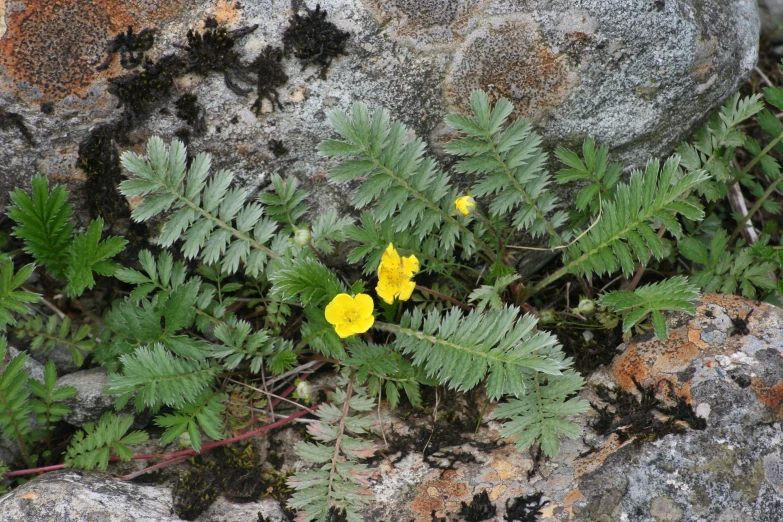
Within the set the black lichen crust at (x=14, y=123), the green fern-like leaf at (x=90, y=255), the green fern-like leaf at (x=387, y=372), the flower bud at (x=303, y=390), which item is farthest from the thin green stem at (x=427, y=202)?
the black lichen crust at (x=14, y=123)

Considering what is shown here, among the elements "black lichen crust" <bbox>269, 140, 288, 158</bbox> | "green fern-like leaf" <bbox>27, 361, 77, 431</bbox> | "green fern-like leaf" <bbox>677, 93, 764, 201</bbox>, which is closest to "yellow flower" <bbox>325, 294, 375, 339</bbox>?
"black lichen crust" <bbox>269, 140, 288, 158</bbox>

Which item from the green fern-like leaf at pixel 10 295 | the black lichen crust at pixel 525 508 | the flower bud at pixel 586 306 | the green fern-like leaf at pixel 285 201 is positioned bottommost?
the black lichen crust at pixel 525 508

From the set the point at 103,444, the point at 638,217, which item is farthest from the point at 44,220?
the point at 638,217

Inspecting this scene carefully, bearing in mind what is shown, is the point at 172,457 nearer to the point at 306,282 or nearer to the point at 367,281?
the point at 306,282

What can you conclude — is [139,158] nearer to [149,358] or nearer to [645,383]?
[149,358]

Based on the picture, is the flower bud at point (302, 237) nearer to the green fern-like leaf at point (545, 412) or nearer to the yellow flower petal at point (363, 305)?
the yellow flower petal at point (363, 305)
